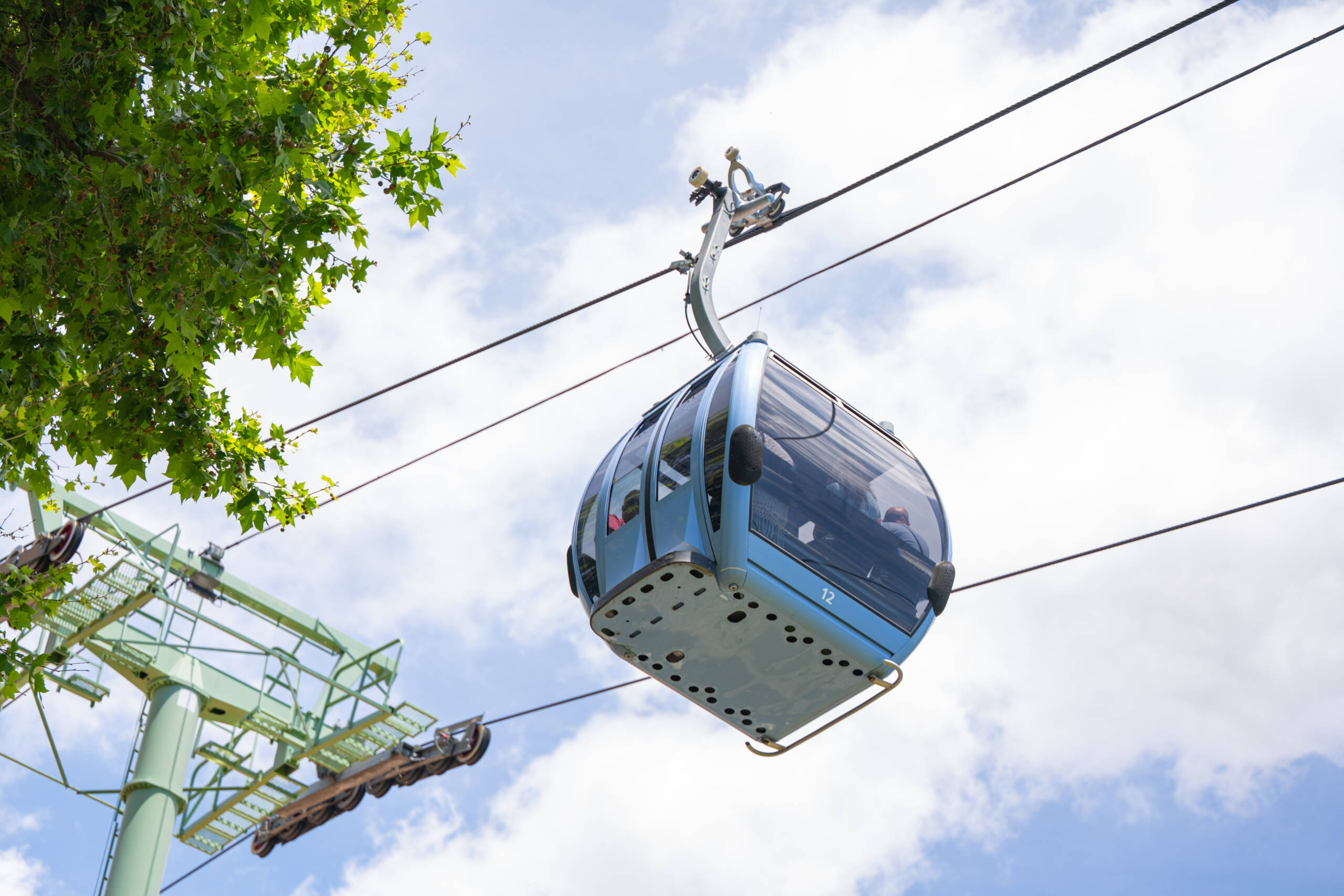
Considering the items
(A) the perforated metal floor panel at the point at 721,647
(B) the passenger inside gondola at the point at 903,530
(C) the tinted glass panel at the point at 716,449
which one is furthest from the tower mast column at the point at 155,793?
(B) the passenger inside gondola at the point at 903,530

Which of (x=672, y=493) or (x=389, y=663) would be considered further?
(x=389, y=663)

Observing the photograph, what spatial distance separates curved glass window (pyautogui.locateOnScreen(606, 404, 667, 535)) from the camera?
345 inches

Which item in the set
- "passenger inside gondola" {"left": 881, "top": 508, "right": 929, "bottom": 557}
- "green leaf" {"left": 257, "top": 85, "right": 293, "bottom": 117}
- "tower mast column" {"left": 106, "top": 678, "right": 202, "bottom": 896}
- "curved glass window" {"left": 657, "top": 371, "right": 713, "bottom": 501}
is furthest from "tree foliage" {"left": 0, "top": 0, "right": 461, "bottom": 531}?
"tower mast column" {"left": 106, "top": 678, "right": 202, "bottom": 896}

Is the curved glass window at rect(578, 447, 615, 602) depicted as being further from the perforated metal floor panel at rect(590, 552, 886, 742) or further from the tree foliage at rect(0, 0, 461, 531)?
the tree foliage at rect(0, 0, 461, 531)

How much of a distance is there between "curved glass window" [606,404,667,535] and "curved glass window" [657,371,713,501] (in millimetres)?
187

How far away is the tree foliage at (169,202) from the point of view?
277 inches

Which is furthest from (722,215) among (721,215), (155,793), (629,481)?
→ (155,793)

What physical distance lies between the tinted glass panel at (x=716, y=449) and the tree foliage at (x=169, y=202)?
2.00 metres

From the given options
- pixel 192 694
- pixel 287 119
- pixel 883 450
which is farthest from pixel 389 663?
pixel 287 119

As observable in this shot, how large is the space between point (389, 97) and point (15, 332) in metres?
2.32

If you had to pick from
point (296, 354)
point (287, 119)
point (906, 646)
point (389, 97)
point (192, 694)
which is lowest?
point (906, 646)

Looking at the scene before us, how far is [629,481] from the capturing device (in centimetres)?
893

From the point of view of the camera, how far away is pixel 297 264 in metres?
7.51

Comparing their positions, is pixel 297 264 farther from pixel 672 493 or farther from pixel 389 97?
pixel 672 493
